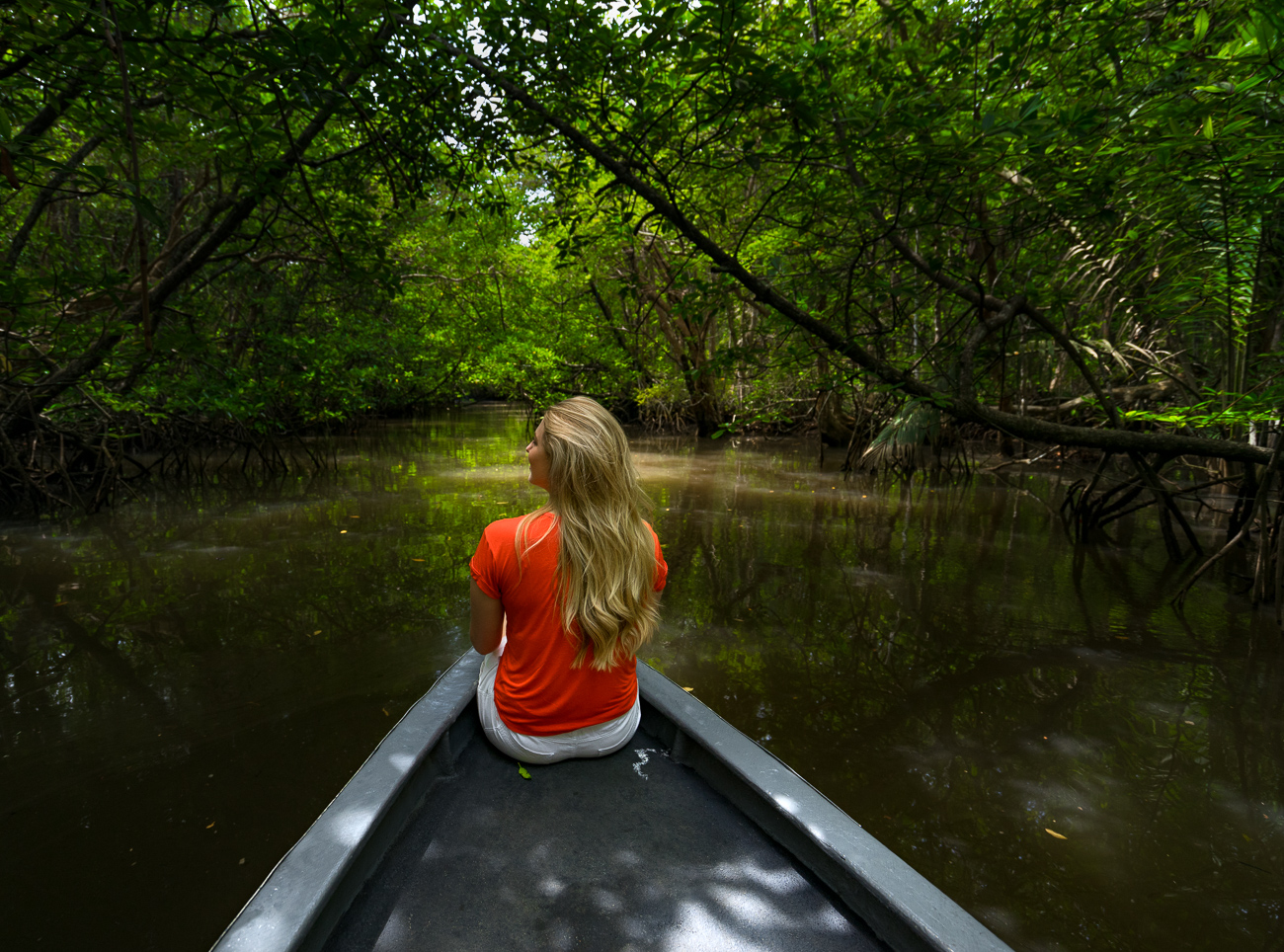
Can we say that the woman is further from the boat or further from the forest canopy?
the forest canopy

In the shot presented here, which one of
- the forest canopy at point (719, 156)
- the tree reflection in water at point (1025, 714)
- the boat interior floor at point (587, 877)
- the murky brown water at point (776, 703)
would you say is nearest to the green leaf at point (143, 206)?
the forest canopy at point (719, 156)

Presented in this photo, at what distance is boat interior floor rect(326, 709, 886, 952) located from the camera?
4.82 feet

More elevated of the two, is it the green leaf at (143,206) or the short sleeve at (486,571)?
the green leaf at (143,206)

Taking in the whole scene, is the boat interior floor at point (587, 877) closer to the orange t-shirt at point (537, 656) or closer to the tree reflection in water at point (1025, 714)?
the orange t-shirt at point (537, 656)

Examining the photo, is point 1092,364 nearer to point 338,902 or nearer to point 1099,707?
point 1099,707

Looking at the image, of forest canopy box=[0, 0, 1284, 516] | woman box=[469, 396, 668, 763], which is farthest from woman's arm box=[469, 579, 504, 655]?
forest canopy box=[0, 0, 1284, 516]

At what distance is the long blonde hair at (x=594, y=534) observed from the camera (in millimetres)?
1931

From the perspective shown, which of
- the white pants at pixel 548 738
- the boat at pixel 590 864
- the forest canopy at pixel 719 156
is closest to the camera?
the boat at pixel 590 864

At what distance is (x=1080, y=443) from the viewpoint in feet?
16.7

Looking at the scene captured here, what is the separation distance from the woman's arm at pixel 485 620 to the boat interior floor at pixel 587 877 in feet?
1.45

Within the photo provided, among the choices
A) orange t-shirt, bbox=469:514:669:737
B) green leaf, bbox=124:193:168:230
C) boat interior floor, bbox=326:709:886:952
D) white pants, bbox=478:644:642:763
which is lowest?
boat interior floor, bbox=326:709:886:952

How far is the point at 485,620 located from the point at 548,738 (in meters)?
0.46

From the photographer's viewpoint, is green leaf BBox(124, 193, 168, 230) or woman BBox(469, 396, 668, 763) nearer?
woman BBox(469, 396, 668, 763)

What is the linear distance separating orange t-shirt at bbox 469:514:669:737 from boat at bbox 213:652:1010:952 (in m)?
0.20
